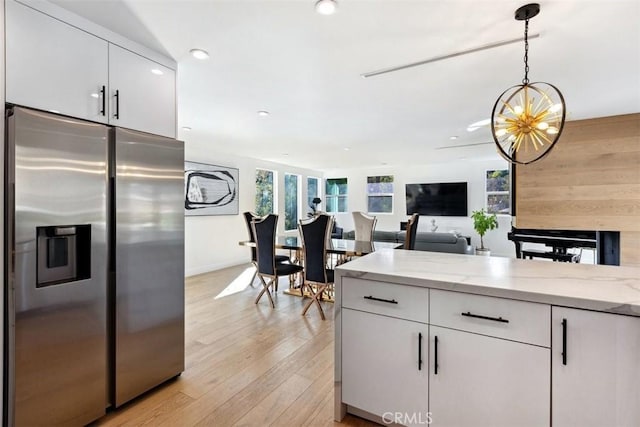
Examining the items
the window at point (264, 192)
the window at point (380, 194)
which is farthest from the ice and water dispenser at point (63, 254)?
the window at point (380, 194)

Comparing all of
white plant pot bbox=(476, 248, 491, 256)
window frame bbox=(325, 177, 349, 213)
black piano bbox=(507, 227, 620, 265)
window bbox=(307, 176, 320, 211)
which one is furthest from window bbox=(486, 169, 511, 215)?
window bbox=(307, 176, 320, 211)

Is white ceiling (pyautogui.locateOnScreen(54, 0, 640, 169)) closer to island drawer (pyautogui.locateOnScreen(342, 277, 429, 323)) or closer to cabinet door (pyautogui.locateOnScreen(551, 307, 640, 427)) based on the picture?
island drawer (pyautogui.locateOnScreen(342, 277, 429, 323))

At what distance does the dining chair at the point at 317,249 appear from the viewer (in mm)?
3525

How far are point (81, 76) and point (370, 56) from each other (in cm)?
177

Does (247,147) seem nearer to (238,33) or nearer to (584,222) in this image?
(238,33)

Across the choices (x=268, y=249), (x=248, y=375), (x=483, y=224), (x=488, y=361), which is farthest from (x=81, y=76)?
(x=483, y=224)

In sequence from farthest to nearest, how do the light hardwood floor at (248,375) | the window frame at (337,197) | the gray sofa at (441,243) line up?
the window frame at (337,197), the gray sofa at (441,243), the light hardwood floor at (248,375)

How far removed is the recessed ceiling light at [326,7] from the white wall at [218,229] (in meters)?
3.68

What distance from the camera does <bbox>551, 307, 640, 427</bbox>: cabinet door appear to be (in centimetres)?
120

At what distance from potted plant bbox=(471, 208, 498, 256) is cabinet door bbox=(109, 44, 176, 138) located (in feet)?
22.1

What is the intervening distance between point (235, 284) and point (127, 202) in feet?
10.8

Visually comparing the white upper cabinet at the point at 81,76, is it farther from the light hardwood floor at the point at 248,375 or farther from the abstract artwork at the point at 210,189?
the abstract artwork at the point at 210,189

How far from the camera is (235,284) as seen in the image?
16.3 feet

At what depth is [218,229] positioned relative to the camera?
238 inches
